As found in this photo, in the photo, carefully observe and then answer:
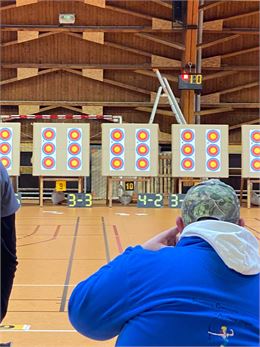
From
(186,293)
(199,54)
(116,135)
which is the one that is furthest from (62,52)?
(186,293)

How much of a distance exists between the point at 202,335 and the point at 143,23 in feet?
39.9

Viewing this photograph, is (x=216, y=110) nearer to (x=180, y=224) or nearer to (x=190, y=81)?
(x=190, y=81)

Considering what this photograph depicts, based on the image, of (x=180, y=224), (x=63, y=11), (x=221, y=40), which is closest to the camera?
(x=180, y=224)

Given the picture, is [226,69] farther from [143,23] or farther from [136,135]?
[136,135]

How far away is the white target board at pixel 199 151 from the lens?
966 centimetres

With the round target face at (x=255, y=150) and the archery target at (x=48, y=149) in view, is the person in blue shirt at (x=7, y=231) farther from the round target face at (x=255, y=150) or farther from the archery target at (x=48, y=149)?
the round target face at (x=255, y=150)

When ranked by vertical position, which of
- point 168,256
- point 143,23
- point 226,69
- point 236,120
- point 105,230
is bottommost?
point 105,230

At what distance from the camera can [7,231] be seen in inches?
55.8

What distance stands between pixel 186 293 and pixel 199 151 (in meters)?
8.83

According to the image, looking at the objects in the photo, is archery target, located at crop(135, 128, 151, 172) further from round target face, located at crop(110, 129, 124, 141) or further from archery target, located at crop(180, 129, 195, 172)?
archery target, located at crop(180, 129, 195, 172)

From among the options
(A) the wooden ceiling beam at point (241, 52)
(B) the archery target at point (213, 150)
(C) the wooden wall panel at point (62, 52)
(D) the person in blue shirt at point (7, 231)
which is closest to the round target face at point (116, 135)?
(B) the archery target at point (213, 150)

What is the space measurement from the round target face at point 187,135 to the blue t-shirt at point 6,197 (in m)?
8.53

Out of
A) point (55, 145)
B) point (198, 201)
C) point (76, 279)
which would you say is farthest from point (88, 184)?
point (198, 201)

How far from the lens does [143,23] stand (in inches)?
495
